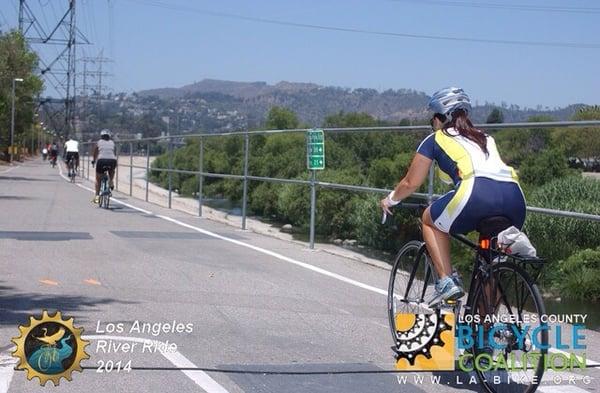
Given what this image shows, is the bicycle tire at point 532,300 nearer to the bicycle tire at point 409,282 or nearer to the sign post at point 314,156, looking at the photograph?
the bicycle tire at point 409,282

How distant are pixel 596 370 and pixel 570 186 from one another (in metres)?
4.53

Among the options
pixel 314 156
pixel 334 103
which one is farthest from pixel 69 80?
pixel 314 156

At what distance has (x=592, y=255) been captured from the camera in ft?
34.4

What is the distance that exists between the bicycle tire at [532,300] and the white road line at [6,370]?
2885 mm

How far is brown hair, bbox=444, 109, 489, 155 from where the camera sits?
5.66 meters

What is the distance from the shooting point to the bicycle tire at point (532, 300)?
199 inches

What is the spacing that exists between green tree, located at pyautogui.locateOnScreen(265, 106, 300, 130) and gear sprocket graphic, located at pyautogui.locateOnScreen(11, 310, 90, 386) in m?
31.9

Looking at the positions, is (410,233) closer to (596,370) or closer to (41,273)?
(41,273)

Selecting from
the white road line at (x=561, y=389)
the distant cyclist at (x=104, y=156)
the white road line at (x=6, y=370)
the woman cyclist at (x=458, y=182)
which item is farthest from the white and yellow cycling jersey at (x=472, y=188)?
the distant cyclist at (x=104, y=156)

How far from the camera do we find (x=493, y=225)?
5387 mm

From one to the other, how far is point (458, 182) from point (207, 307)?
3391mm

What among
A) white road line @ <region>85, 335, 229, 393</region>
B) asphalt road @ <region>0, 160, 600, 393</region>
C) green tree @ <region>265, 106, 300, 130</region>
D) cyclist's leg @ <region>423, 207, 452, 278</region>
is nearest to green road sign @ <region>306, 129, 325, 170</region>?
asphalt road @ <region>0, 160, 600, 393</region>

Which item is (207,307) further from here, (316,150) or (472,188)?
(316,150)

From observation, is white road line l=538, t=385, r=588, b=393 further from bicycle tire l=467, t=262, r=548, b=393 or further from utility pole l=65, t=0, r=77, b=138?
utility pole l=65, t=0, r=77, b=138
